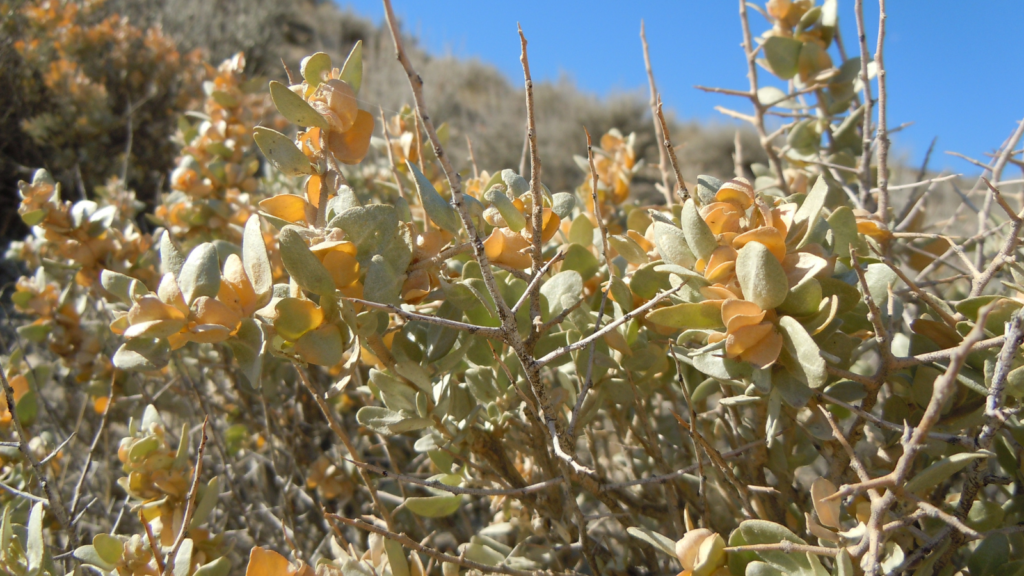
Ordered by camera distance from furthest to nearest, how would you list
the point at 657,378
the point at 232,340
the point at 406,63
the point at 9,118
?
the point at 9,118 < the point at 657,378 < the point at 232,340 < the point at 406,63

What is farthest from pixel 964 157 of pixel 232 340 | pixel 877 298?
pixel 232 340

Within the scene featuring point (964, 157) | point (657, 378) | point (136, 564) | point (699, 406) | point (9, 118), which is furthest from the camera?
point (9, 118)

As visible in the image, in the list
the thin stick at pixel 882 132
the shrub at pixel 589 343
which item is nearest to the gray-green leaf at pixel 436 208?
the shrub at pixel 589 343

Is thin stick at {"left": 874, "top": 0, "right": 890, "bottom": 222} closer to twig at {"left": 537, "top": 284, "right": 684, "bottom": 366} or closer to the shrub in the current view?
the shrub

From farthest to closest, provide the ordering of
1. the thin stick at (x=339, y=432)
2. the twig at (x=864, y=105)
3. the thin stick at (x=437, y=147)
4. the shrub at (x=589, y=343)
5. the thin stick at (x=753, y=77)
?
the thin stick at (x=753, y=77), the twig at (x=864, y=105), the thin stick at (x=339, y=432), the shrub at (x=589, y=343), the thin stick at (x=437, y=147)

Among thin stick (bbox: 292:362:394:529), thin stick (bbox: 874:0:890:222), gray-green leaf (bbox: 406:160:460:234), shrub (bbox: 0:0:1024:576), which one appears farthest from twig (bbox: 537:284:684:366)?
thin stick (bbox: 874:0:890:222)

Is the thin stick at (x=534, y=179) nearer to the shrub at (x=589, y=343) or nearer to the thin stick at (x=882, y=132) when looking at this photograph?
the shrub at (x=589, y=343)

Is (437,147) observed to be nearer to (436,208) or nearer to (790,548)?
(436,208)

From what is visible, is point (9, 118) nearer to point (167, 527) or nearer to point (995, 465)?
point (167, 527)

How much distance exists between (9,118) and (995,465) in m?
5.83

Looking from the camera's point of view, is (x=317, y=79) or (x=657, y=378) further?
(x=657, y=378)

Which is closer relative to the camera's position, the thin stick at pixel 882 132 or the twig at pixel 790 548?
the twig at pixel 790 548

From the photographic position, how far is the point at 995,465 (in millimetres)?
1136

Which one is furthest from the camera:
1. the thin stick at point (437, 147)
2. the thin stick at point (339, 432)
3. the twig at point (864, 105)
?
the twig at point (864, 105)
